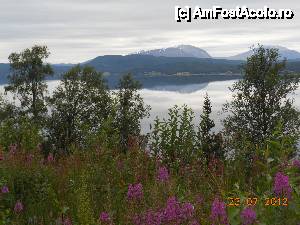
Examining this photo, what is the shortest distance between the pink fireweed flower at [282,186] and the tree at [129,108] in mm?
48772

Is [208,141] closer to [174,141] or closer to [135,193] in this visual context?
[174,141]

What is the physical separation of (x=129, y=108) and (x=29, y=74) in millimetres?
14564

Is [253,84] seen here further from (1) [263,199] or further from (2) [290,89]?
(1) [263,199]

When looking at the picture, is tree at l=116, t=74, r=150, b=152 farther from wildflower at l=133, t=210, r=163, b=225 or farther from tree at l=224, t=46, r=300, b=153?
wildflower at l=133, t=210, r=163, b=225

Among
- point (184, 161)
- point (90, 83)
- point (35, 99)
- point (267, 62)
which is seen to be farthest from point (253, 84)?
point (184, 161)

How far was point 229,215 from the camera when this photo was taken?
4.48m

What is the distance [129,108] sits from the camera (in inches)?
2367

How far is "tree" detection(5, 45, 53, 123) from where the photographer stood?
198 feet

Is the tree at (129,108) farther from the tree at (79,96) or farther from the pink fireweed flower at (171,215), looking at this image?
the pink fireweed flower at (171,215)

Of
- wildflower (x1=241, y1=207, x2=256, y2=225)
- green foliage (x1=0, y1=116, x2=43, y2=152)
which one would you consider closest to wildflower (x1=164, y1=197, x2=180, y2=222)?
wildflower (x1=241, y1=207, x2=256, y2=225)

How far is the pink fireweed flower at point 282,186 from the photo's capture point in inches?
180

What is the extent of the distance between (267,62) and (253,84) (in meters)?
2.85

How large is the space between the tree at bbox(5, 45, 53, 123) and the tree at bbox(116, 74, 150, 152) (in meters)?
10.6

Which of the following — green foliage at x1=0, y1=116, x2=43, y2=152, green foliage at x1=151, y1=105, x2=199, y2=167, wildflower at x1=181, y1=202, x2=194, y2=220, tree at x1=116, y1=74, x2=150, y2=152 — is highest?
wildflower at x1=181, y1=202, x2=194, y2=220
